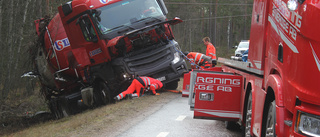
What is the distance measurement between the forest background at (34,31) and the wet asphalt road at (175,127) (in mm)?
6971

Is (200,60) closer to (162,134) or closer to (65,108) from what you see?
(65,108)

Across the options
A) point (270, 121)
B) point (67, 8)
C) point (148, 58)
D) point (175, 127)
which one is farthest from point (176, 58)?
point (270, 121)

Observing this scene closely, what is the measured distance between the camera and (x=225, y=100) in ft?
20.9

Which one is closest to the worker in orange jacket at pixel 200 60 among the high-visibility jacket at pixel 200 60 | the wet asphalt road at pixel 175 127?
the high-visibility jacket at pixel 200 60

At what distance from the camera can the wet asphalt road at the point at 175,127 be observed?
24.0ft

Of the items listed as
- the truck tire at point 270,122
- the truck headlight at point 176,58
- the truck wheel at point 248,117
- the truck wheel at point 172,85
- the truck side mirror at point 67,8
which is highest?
the truck side mirror at point 67,8

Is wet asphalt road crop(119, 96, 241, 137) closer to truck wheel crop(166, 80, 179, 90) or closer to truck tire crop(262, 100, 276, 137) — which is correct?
truck tire crop(262, 100, 276, 137)

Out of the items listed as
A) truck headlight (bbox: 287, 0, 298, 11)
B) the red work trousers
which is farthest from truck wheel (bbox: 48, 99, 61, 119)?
truck headlight (bbox: 287, 0, 298, 11)

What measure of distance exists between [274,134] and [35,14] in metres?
18.8

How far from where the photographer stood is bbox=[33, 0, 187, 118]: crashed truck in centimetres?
1238

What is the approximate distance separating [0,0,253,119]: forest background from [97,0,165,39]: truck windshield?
3.22 metres

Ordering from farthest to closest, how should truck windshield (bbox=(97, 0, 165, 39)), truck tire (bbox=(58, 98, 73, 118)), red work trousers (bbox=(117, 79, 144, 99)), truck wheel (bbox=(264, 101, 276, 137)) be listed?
truck tire (bbox=(58, 98, 73, 118)) → truck windshield (bbox=(97, 0, 165, 39)) → red work trousers (bbox=(117, 79, 144, 99)) → truck wheel (bbox=(264, 101, 276, 137))

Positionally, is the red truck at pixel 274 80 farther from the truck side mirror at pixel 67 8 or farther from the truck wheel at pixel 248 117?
the truck side mirror at pixel 67 8

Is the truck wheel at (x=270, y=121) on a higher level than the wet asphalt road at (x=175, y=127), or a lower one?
higher
